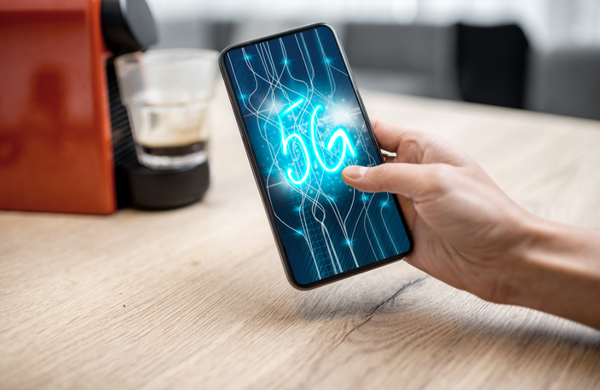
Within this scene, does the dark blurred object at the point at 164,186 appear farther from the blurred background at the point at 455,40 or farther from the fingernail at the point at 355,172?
the blurred background at the point at 455,40

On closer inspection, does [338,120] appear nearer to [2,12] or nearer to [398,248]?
[398,248]

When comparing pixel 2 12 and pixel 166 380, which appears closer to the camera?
pixel 166 380

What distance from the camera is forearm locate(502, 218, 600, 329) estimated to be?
1.25 ft

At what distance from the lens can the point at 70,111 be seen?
62 centimetres

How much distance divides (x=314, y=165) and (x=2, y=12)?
0.47 m

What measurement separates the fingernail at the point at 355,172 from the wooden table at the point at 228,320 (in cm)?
12

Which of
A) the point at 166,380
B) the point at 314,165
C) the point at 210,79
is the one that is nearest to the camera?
the point at 166,380

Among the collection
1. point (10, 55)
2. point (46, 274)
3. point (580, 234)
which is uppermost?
point (10, 55)

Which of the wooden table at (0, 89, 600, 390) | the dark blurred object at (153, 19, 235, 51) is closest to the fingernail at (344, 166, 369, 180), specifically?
the wooden table at (0, 89, 600, 390)

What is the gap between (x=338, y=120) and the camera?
1.65 ft

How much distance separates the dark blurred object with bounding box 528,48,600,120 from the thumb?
144 cm

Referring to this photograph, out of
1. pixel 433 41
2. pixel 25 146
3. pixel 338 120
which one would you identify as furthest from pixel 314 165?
pixel 433 41

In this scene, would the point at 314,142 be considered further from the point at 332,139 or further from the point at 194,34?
the point at 194,34

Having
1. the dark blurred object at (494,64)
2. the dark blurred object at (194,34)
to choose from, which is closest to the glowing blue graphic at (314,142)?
the dark blurred object at (494,64)
